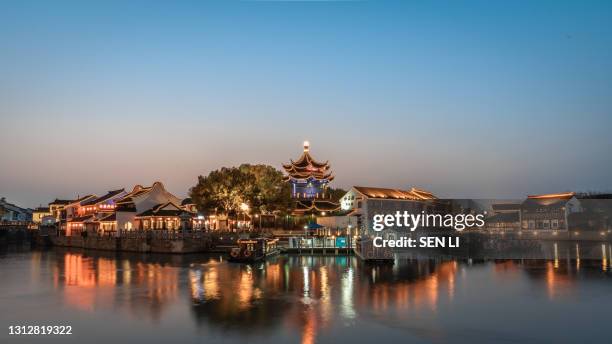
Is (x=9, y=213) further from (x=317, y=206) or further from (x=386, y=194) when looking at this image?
(x=386, y=194)

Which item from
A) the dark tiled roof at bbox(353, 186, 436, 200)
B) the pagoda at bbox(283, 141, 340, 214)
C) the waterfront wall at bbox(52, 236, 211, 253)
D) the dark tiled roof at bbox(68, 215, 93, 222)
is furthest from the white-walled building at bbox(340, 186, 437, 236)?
the dark tiled roof at bbox(68, 215, 93, 222)

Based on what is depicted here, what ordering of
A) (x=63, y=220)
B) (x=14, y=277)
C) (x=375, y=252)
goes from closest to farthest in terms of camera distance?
(x=14, y=277) < (x=375, y=252) < (x=63, y=220)

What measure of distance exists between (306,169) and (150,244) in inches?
1625

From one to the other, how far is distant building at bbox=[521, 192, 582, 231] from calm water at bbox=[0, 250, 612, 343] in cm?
5415

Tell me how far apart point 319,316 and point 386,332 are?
13.4 ft

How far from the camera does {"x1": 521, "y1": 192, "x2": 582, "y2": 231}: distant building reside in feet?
319

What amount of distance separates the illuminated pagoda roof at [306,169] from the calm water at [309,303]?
49545 mm

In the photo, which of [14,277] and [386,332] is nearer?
[386,332]

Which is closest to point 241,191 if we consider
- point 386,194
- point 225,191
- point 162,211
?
point 225,191

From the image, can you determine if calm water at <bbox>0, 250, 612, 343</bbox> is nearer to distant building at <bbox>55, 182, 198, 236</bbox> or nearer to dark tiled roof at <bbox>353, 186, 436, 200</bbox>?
distant building at <bbox>55, 182, 198, 236</bbox>

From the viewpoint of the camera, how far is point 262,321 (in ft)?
78.0

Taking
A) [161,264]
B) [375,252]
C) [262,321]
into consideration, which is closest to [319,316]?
[262,321]

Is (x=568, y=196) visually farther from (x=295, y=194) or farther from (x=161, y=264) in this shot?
(x=161, y=264)

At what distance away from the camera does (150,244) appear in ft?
206
